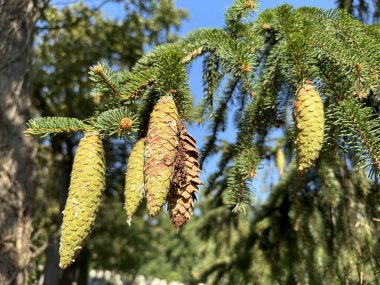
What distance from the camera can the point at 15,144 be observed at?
2.58m

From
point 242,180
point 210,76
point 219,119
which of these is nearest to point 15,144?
point 219,119

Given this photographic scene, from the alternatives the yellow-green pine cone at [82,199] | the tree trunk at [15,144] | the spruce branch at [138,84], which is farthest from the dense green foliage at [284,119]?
the tree trunk at [15,144]

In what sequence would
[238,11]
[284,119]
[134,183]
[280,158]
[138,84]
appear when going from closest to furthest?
[134,183] < [138,84] < [238,11] < [284,119] < [280,158]

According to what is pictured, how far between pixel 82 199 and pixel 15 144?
182 centimetres

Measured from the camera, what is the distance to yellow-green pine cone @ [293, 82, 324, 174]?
3.49ft

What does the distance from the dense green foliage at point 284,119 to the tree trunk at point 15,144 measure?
3.82ft

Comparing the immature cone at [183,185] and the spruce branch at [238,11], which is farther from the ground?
Answer: the spruce branch at [238,11]

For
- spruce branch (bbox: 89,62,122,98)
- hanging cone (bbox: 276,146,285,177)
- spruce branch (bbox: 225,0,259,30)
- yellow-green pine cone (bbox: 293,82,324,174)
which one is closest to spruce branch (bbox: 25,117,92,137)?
spruce branch (bbox: 89,62,122,98)

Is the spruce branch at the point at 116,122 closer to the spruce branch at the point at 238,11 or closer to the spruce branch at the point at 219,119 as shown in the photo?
the spruce branch at the point at 238,11

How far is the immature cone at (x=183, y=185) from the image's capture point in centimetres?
99

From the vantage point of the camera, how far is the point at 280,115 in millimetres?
1672

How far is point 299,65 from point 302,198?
1300 millimetres

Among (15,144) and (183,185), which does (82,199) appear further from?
(15,144)

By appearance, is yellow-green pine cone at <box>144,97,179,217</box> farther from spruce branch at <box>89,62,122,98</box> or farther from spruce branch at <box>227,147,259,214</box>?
spruce branch at <box>227,147,259,214</box>
